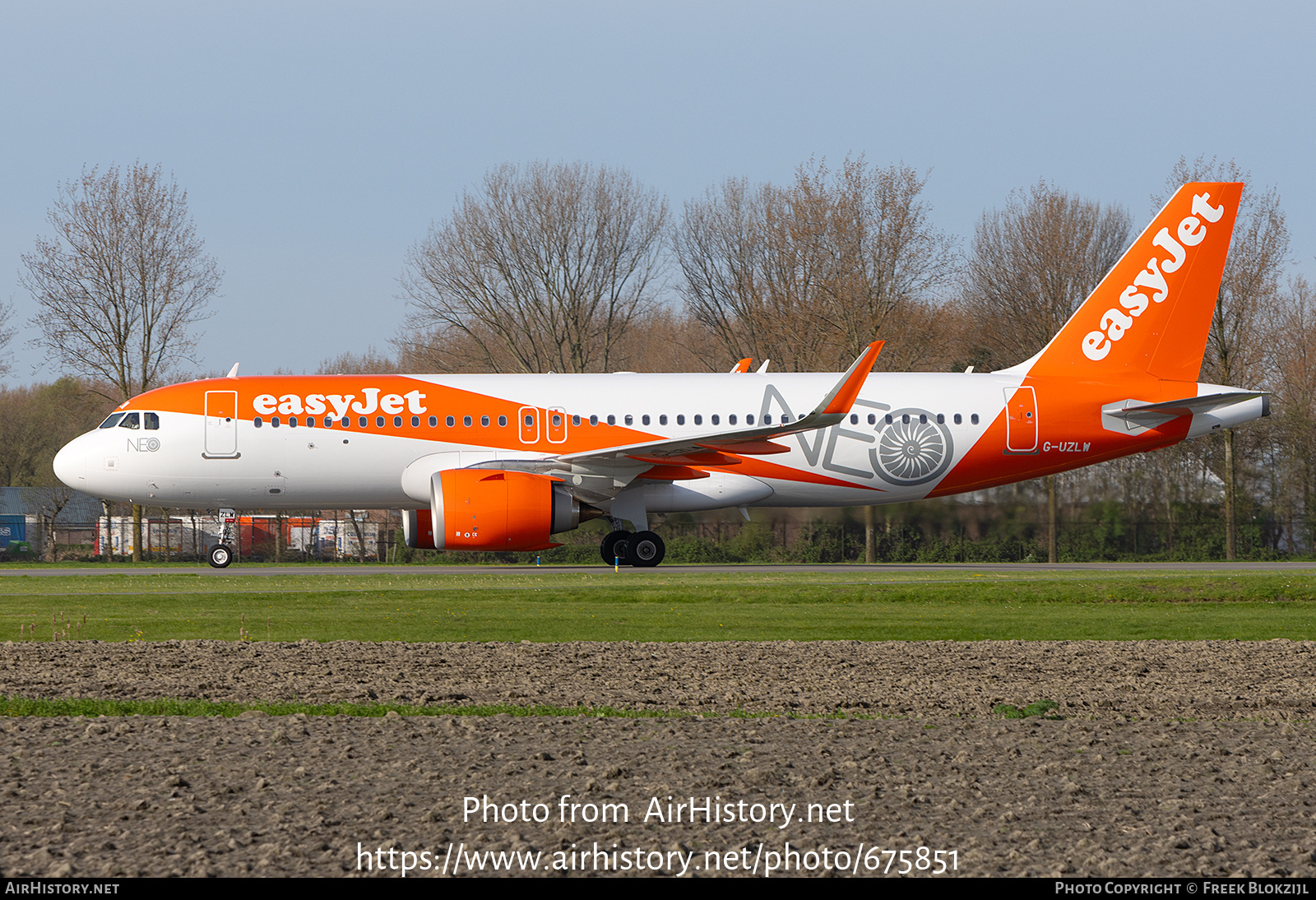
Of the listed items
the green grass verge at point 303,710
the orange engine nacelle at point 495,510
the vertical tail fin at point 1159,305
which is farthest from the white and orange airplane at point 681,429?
the green grass verge at point 303,710

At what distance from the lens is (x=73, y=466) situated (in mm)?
23953

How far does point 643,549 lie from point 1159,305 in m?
10.7

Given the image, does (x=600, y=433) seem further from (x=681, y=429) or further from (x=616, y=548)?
(x=616, y=548)

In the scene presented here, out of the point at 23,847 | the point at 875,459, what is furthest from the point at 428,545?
the point at 23,847

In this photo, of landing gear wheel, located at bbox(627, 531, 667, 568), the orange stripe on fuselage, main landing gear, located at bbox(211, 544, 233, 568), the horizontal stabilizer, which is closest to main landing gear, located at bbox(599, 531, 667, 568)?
landing gear wheel, located at bbox(627, 531, 667, 568)

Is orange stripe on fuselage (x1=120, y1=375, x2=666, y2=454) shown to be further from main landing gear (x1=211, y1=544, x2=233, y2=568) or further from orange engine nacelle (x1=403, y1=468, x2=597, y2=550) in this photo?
main landing gear (x1=211, y1=544, x2=233, y2=568)

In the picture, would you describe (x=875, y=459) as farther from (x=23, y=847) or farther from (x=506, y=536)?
(x=23, y=847)

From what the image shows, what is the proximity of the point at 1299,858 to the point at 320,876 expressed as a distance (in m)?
3.20

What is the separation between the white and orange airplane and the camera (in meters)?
23.2

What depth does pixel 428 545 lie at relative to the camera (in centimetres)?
2341

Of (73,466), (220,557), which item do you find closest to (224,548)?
(220,557)

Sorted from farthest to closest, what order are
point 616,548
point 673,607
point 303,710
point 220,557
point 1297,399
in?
point 1297,399 → point 220,557 → point 616,548 → point 673,607 → point 303,710

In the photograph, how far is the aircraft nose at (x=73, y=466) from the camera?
78.3 ft

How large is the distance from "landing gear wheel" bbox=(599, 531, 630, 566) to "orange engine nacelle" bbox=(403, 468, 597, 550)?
2000 millimetres
